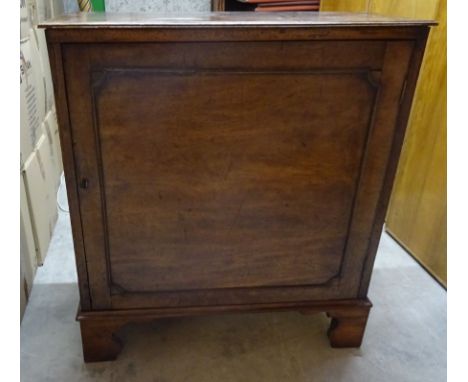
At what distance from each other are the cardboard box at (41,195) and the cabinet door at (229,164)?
0.52 m

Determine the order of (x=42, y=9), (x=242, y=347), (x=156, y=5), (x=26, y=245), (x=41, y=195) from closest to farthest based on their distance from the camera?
(x=242, y=347)
(x=26, y=245)
(x=41, y=195)
(x=42, y=9)
(x=156, y=5)

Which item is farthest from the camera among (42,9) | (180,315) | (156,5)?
(156,5)

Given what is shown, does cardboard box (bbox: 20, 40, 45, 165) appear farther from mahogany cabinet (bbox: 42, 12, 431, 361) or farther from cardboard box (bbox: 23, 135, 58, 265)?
mahogany cabinet (bbox: 42, 12, 431, 361)

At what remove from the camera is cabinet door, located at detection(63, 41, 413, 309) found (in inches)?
34.7

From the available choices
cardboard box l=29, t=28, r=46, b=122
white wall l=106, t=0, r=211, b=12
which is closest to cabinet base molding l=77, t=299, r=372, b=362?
cardboard box l=29, t=28, r=46, b=122

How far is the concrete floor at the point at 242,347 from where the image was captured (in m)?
1.15

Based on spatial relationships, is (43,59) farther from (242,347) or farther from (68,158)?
(242,347)

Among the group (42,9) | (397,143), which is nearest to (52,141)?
(42,9)

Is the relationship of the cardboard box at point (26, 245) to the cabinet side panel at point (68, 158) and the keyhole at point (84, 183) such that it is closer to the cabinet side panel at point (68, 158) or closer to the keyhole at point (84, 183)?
the cabinet side panel at point (68, 158)

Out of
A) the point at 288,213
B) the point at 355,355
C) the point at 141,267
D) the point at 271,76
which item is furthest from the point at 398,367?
the point at 271,76

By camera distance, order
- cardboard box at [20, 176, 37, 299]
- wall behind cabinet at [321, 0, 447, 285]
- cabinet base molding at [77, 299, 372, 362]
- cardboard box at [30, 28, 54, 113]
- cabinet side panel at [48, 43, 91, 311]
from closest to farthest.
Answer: cabinet side panel at [48, 43, 91, 311], cabinet base molding at [77, 299, 372, 362], cardboard box at [20, 176, 37, 299], wall behind cabinet at [321, 0, 447, 285], cardboard box at [30, 28, 54, 113]

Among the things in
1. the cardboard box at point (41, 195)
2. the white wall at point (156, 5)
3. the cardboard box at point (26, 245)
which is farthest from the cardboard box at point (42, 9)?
the cardboard box at point (26, 245)

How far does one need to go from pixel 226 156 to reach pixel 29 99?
0.86m

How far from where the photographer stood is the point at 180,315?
1.13 meters
